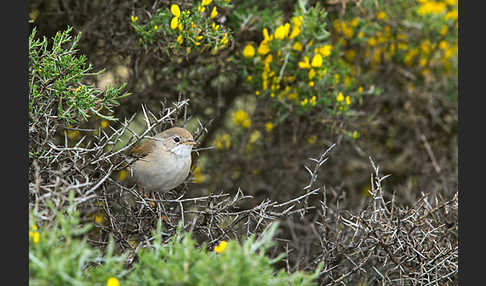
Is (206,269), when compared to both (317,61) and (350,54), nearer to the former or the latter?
(317,61)

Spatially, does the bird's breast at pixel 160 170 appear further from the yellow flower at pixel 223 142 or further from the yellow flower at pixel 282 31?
the yellow flower at pixel 223 142

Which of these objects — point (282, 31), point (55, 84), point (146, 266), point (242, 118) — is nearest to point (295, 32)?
point (282, 31)

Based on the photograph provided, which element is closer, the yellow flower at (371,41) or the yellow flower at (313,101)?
the yellow flower at (313,101)

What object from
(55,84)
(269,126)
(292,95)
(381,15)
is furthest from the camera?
(381,15)

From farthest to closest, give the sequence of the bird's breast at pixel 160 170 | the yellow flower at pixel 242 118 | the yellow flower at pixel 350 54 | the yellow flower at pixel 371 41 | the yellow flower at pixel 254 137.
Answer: the yellow flower at pixel 350 54, the yellow flower at pixel 371 41, the yellow flower at pixel 254 137, the yellow flower at pixel 242 118, the bird's breast at pixel 160 170

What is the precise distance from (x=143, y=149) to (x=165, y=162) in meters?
0.24

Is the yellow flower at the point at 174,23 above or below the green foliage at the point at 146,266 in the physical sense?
above

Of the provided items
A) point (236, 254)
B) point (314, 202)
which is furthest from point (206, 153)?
point (236, 254)

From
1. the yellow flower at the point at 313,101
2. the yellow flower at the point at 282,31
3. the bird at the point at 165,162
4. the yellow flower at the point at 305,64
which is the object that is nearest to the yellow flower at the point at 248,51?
the yellow flower at the point at 282,31

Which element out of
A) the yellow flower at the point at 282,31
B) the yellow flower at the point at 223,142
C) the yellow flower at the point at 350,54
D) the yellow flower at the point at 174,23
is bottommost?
the yellow flower at the point at 223,142

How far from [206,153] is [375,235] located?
2.59m

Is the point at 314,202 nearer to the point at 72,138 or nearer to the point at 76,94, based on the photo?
the point at 72,138

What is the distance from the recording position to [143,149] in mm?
3756

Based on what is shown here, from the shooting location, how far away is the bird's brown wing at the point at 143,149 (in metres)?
3.71
